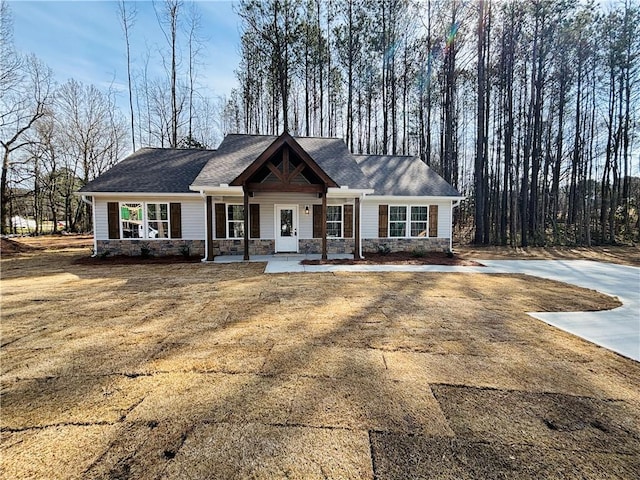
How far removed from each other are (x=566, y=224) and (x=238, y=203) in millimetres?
21340

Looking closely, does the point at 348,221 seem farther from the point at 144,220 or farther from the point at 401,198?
the point at 144,220

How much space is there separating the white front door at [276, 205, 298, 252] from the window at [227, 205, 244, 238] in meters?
1.41

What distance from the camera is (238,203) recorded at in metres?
12.1

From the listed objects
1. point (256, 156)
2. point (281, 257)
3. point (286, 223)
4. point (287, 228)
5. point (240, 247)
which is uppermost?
point (256, 156)

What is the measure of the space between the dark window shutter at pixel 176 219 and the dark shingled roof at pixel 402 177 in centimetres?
788

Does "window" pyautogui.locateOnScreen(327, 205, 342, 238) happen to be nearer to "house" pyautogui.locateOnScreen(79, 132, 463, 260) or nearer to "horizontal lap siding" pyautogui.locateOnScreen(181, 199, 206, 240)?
"house" pyautogui.locateOnScreen(79, 132, 463, 260)

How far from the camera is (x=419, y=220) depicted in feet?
44.1

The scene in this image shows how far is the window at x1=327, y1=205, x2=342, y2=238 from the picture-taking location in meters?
12.7

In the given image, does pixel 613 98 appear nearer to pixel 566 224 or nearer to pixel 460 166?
pixel 566 224

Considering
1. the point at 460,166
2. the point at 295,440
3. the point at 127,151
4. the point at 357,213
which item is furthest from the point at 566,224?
the point at 127,151

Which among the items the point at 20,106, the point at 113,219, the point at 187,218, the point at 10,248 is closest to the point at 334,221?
the point at 187,218

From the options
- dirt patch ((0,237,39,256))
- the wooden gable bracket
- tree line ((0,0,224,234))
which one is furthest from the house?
tree line ((0,0,224,234))

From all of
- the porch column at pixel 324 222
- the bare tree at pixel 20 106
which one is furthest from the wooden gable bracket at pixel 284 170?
the bare tree at pixel 20 106

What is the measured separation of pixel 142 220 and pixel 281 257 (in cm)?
560
